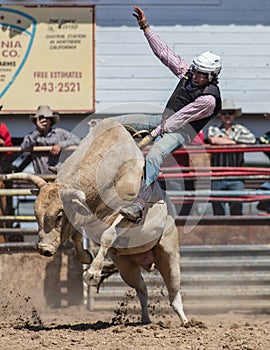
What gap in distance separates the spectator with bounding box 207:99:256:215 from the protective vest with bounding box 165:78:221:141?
79.4 inches

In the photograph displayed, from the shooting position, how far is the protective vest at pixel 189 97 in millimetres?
7273

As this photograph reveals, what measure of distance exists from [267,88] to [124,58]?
1902mm

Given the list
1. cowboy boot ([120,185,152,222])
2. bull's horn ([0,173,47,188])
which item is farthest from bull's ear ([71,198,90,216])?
bull's horn ([0,173,47,188])

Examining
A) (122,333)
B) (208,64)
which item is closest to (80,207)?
(122,333)

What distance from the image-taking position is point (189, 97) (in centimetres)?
730

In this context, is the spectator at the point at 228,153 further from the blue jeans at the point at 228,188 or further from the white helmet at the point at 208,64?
the white helmet at the point at 208,64

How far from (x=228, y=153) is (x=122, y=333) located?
3.34 metres

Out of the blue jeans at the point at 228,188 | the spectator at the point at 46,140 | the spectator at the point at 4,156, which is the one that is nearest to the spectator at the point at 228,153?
the blue jeans at the point at 228,188

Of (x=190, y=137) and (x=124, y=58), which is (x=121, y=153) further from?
(x=124, y=58)

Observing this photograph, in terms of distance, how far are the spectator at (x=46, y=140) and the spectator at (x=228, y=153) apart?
1.56m

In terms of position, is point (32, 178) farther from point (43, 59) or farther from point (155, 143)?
point (43, 59)

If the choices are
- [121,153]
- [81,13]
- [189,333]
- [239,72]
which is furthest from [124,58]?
[189,333]

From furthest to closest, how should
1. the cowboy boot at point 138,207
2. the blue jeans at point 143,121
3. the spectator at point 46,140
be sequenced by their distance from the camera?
1. the spectator at point 46,140
2. the blue jeans at point 143,121
3. the cowboy boot at point 138,207

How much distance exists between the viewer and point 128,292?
8977 mm
